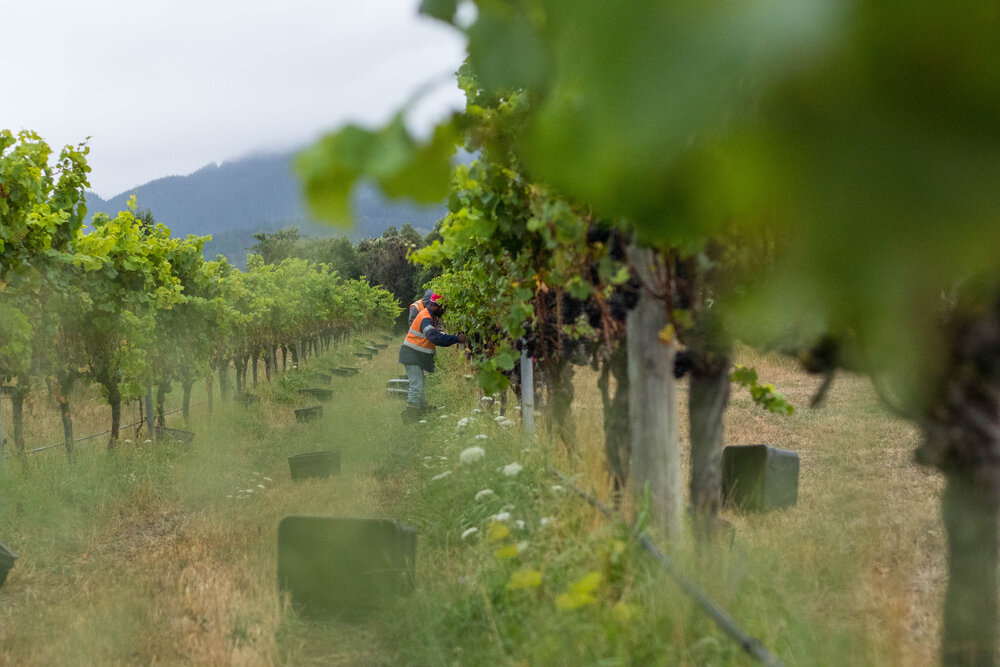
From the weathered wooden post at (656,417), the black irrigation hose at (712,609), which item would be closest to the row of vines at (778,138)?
the black irrigation hose at (712,609)

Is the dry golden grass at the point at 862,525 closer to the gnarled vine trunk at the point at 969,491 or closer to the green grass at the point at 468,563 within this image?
the green grass at the point at 468,563

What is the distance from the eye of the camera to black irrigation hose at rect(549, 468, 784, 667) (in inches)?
88.2

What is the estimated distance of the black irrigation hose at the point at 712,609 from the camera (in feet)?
7.35

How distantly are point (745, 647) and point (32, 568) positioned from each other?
527 centimetres

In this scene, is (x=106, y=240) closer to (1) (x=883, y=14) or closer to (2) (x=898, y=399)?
(2) (x=898, y=399)

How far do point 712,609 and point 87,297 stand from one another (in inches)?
315

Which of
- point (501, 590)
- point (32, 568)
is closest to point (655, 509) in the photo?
point (501, 590)

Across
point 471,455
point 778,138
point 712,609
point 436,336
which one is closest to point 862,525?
point 471,455

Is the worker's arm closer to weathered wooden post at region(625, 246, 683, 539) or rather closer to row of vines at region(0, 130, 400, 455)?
row of vines at region(0, 130, 400, 455)

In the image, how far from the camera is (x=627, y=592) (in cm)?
300

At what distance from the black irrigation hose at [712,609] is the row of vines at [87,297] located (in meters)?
5.94

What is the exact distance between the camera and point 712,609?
254 centimetres

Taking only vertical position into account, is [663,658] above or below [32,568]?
above

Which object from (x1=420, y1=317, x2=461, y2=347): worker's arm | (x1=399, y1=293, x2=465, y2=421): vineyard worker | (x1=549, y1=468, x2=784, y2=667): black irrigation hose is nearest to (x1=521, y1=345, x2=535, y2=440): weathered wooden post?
(x1=549, y1=468, x2=784, y2=667): black irrigation hose
